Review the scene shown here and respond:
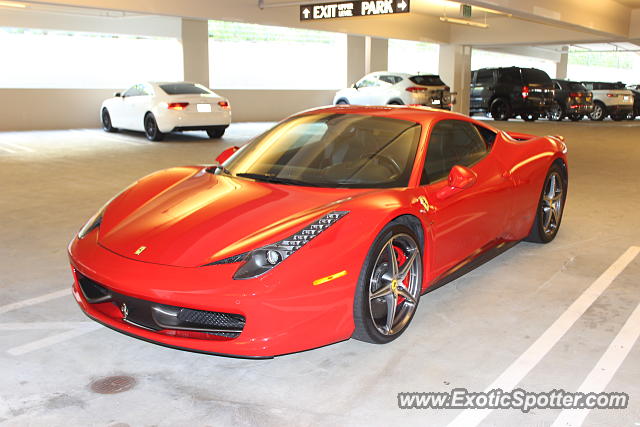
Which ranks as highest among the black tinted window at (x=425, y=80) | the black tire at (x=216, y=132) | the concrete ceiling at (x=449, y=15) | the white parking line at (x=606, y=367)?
the concrete ceiling at (x=449, y=15)

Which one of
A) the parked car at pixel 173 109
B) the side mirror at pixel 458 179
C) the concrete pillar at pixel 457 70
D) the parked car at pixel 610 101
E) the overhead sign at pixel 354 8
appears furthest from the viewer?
the concrete pillar at pixel 457 70

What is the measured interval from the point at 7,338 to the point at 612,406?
3.17 meters

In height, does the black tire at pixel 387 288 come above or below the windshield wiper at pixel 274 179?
below

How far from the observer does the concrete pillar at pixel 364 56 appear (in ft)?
80.2

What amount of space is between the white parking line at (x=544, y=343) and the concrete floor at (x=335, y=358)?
0.03 meters

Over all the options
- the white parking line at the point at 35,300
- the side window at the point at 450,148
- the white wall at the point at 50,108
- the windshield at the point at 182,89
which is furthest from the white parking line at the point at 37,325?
the white wall at the point at 50,108

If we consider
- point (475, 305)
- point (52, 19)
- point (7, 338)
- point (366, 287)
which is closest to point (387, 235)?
point (366, 287)

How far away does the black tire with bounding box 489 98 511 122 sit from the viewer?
2280 centimetres

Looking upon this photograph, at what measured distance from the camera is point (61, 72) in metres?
19.0

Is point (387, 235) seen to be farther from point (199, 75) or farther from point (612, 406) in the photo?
point (199, 75)

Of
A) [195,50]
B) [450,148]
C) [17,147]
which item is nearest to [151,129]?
[17,147]

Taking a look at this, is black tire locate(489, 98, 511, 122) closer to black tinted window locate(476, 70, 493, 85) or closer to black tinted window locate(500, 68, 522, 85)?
black tinted window locate(500, 68, 522, 85)

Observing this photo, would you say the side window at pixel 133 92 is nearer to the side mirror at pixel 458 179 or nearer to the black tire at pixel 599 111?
the side mirror at pixel 458 179

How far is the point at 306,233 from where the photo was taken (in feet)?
10.5
